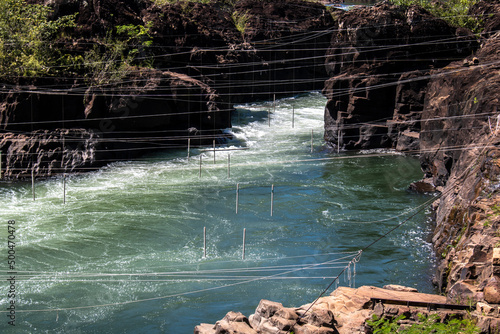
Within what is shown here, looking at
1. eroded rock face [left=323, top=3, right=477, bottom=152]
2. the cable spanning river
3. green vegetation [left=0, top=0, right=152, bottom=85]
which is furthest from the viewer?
eroded rock face [left=323, top=3, right=477, bottom=152]

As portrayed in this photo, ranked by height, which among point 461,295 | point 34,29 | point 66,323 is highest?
point 34,29

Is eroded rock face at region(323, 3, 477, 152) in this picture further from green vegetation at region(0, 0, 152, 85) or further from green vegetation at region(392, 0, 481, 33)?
green vegetation at region(0, 0, 152, 85)

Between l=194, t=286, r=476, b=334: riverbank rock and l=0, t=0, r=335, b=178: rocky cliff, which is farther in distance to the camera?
l=0, t=0, r=335, b=178: rocky cliff

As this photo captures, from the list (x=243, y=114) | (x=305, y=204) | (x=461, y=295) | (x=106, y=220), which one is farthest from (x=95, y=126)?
(x=461, y=295)

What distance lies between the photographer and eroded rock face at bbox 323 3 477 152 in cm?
4462

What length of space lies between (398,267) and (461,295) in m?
8.40

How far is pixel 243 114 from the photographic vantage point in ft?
189

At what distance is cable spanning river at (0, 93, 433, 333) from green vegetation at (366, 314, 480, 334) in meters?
6.43

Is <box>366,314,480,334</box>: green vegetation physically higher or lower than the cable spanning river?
higher

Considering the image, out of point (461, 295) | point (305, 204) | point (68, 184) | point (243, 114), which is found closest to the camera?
point (461, 295)

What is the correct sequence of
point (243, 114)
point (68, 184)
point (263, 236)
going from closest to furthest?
point (263, 236) → point (68, 184) → point (243, 114)

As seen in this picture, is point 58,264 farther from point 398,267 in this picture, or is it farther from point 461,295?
point 461,295

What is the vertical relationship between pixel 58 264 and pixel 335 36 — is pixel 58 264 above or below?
below

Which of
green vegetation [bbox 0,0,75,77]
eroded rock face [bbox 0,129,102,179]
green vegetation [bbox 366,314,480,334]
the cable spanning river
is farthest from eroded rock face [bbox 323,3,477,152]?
green vegetation [bbox 366,314,480,334]
